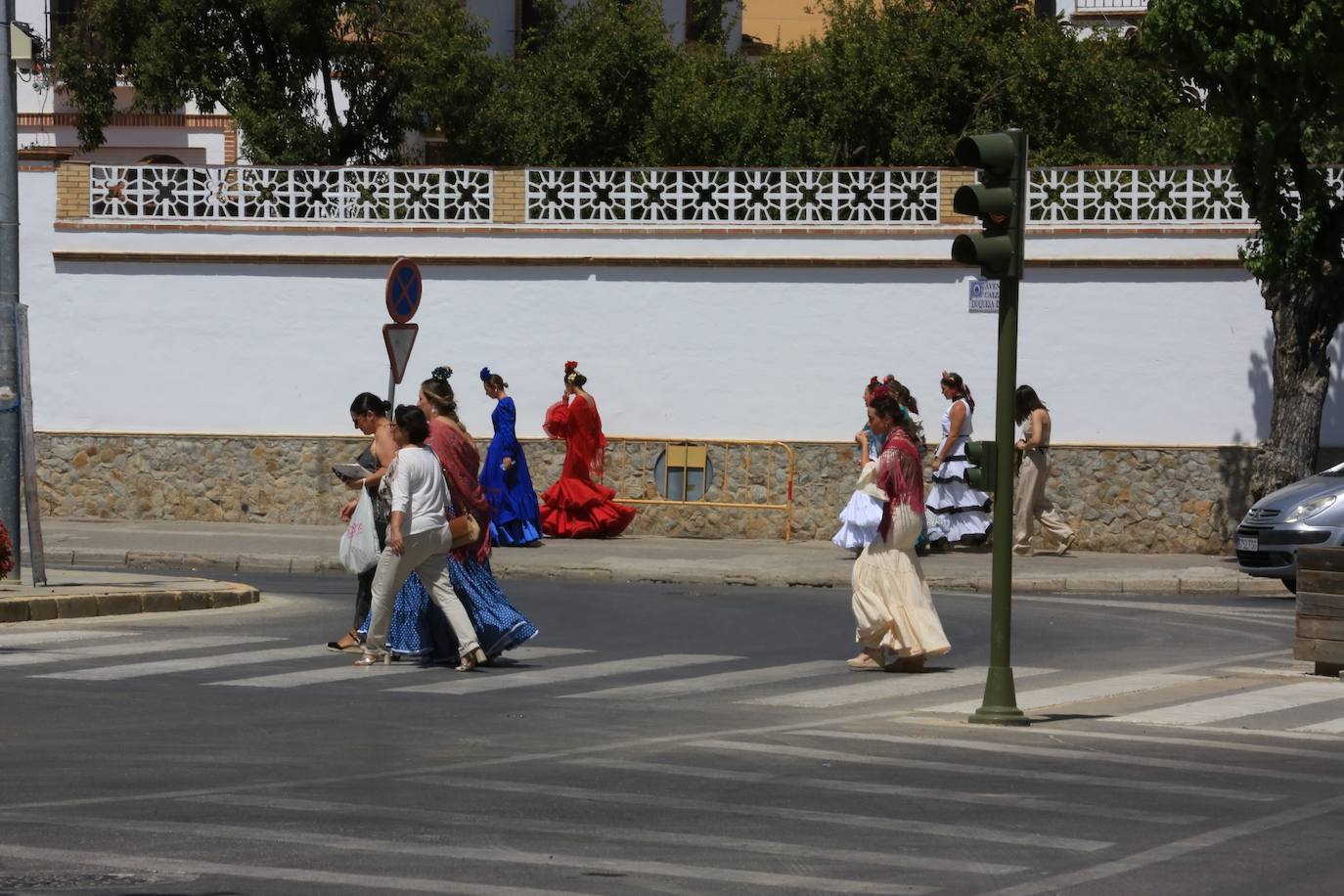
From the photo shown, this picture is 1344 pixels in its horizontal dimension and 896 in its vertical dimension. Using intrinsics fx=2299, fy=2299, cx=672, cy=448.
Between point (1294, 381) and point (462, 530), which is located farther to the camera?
point (1294, 381)

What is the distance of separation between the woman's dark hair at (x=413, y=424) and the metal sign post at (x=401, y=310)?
5.76 meters

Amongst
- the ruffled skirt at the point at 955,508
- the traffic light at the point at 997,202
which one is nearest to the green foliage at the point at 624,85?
the ruffled skirt at the point at 955,508

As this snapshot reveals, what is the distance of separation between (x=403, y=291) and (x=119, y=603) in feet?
15.7

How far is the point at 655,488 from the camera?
24812mm

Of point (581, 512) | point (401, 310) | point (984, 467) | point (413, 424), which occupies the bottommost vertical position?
point (581, 512)

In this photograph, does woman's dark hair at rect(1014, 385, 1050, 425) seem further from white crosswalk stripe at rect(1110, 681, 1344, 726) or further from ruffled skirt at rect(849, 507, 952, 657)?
white crosswalk stripe at rect(1110, 681, 1344, 726)

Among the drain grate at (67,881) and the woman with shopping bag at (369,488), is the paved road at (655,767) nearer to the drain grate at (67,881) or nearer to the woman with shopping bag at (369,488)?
the drain grate at (67,881)

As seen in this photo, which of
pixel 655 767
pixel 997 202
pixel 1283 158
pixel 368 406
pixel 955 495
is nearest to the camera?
pixel 655 767

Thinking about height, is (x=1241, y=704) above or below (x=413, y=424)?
below

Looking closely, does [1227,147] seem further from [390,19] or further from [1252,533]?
[390,19]

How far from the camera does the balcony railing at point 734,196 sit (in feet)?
80.8

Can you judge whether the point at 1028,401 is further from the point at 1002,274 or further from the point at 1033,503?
the point at 1002,274

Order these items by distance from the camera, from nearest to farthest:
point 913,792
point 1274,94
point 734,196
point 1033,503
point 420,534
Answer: point 913,792, point 420,534, point 1274,94, point 1033,503, point 734,196

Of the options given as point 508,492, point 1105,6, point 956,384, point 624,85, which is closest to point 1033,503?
point 956,384
